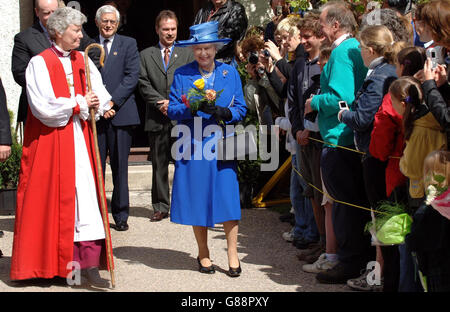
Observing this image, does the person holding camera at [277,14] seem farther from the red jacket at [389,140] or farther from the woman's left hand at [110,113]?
the red jacket at [389,140]

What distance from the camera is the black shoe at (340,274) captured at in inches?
230

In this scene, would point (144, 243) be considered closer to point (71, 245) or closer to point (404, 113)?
point (71, 245)

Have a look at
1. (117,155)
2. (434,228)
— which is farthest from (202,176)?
(434,228)

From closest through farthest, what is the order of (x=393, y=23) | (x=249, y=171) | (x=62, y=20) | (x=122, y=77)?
(x=393, y=23) → (x=62, y=20) → (x=122, y=77) → (x=249, y=171)

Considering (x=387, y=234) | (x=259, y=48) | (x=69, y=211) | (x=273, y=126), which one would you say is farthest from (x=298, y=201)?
(x=387, y=234)

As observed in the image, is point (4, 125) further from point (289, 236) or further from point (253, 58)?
point (289, 236)

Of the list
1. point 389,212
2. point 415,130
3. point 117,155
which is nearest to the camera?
point 415,130

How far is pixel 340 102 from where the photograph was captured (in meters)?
5.55

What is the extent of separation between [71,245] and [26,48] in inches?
96.2

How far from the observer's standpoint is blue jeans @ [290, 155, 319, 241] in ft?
23.2

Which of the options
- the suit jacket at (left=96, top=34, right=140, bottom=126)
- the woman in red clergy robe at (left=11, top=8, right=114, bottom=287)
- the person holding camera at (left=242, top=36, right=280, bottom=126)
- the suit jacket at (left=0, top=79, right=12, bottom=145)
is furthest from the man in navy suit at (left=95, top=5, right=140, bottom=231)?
the woman in red clergy robe at (left=11, top=8, right=114, bottom=287)

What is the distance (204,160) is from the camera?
6.18 m

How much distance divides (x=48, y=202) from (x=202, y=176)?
1.27 m

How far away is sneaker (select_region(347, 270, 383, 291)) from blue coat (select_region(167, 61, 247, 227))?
1092 millimetres
